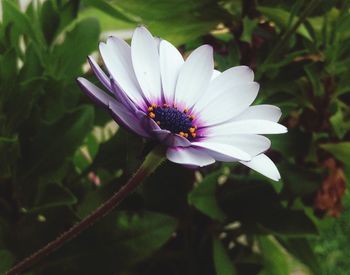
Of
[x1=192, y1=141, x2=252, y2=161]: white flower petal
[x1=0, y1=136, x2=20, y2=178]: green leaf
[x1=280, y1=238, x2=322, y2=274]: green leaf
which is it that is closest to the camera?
[x1=192, y1=141, x2=252, y2=161]: white flower petal

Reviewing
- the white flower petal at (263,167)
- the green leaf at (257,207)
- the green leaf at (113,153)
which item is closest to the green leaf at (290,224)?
the green leaf at (257,207)

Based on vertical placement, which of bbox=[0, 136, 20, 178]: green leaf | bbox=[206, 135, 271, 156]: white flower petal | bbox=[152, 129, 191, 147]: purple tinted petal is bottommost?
Result: bbox=[0, 136, 20, 178]: green leaf

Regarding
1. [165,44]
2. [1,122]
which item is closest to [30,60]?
[1,122]

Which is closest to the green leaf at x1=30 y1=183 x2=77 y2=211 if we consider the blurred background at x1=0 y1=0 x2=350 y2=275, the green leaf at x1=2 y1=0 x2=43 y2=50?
the blurred background at x1=0 y1=0 x2=350 y2=275

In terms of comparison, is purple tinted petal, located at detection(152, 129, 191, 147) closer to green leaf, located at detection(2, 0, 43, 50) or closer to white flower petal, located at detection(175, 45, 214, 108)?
white flower petal, located at detection(175, 45, 214, 108)

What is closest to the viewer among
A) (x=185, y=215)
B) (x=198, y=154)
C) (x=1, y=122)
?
(x=198, y=154)

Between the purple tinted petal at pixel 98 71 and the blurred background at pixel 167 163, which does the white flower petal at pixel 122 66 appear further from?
the blurred background at pixel 167 163

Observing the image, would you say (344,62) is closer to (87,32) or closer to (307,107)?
(307,107)

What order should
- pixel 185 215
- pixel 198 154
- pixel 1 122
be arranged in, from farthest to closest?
pixel 185 215, pixel 1 122, pixel 198 154
